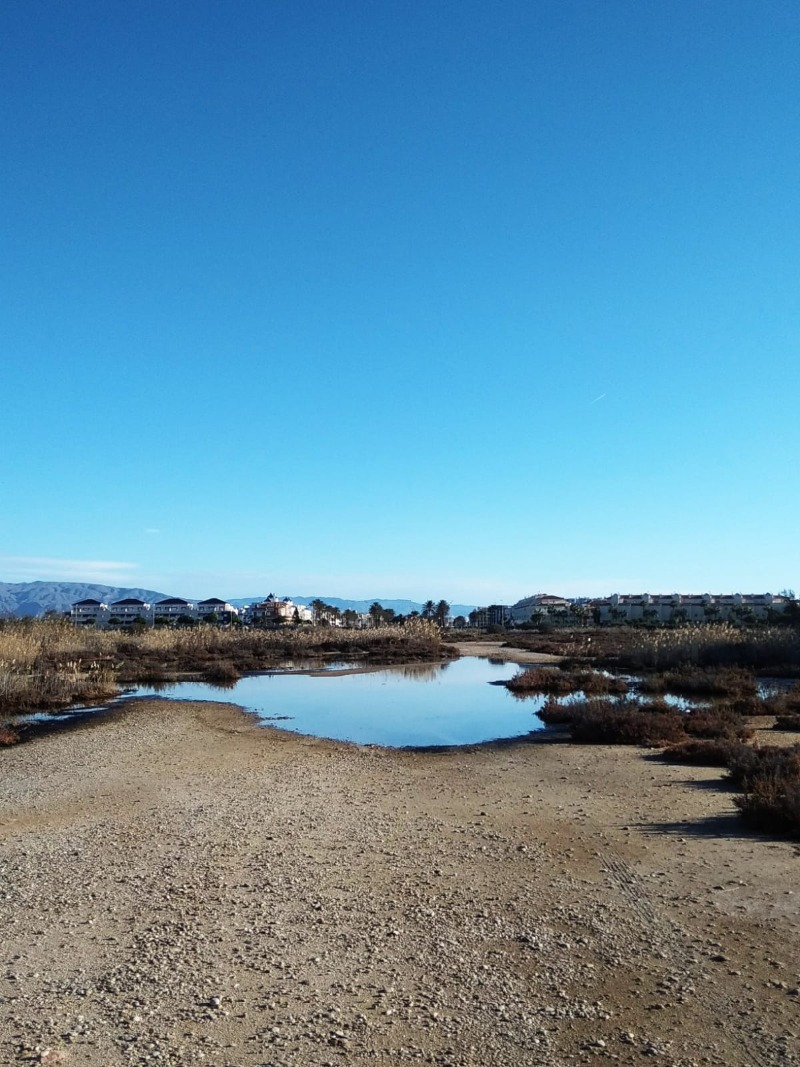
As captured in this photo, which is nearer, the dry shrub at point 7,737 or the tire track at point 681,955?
the tire track at point 681,955

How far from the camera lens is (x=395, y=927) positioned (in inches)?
270

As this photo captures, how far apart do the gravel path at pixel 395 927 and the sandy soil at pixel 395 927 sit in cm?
2

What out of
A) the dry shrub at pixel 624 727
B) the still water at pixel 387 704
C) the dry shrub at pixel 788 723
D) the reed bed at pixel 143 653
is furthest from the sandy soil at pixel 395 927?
the reed bed at pixel 143 653

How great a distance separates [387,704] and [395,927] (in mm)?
20875

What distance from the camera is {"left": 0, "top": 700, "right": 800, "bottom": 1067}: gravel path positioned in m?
5.07

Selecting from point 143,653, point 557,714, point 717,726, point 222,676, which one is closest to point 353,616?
point 143,653

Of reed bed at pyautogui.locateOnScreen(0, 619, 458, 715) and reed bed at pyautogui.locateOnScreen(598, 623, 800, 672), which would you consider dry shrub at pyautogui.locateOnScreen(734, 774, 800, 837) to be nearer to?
reed bed at pyautogui.locateOnScreen(0, 619, 458, 715)

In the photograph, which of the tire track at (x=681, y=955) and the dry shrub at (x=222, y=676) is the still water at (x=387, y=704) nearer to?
the dry shrub at (x=222, y=676)

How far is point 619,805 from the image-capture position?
11.5 meters

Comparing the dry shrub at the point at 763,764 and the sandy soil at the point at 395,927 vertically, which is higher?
the dry shrub at the point at 763,764

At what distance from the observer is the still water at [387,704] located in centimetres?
2092

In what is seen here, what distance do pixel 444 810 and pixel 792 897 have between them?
15.5 feet

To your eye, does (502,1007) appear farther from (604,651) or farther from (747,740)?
(604,651)

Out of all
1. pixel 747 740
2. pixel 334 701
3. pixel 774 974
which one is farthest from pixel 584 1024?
pixel 334 701
